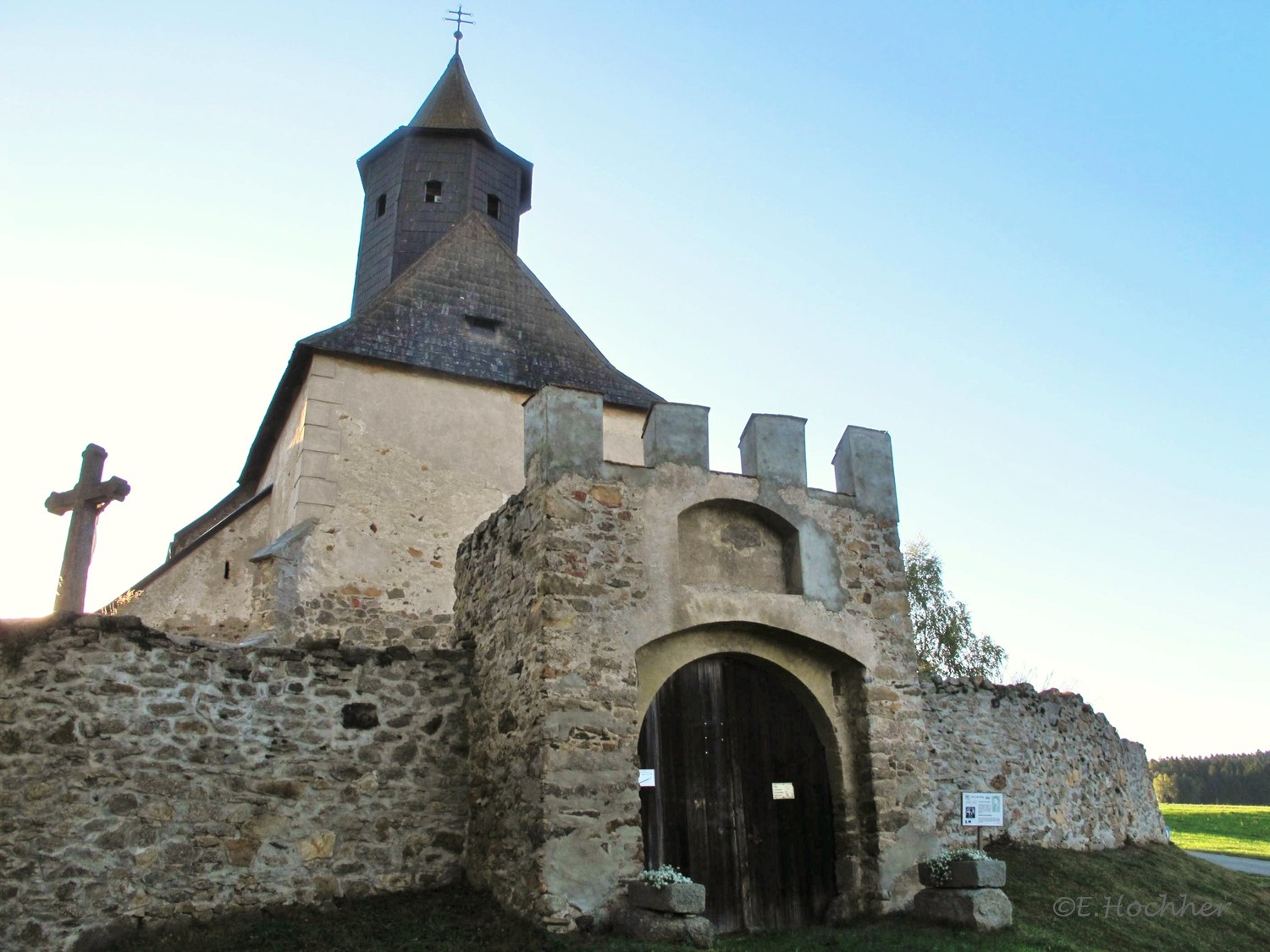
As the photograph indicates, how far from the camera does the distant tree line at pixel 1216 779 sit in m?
54.8

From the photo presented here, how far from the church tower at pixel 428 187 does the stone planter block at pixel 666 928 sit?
14.0m

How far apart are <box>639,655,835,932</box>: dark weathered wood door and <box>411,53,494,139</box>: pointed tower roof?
15.4m

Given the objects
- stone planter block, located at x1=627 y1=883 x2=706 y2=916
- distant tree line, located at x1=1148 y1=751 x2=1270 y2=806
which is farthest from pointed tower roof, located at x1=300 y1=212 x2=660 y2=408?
distant tree line, located at x1=1148 y1=751 x2=1270 y2=806

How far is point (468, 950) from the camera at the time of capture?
6441mm

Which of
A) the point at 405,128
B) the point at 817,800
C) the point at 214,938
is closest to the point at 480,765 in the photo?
the point at 214,938

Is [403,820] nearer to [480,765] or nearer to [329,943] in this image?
[480,765]

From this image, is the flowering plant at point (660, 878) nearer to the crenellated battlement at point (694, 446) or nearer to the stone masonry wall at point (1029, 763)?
the crenellated battlement at point (694, 446)

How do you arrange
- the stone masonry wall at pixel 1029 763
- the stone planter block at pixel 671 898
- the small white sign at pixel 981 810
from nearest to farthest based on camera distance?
the stone planter block at pixel 671 898 → the small white sign at pixel 981 810 → the stone masonry wall at pixel 1029 763

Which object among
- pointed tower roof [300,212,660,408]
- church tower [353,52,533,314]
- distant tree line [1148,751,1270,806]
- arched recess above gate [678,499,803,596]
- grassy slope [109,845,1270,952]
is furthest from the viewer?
distant tree line [1148,751,1270,806]

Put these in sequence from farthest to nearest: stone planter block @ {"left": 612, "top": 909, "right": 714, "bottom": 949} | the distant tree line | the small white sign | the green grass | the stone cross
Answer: the distant tree line, the green grass, the small white sign, the stone cross, stone planter block @ {"left": 612, "top": 909, "right": 714, "bottom": 949}

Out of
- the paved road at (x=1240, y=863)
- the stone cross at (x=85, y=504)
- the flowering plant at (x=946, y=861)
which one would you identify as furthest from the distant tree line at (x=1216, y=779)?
the stone cross at (x=85, y=504)

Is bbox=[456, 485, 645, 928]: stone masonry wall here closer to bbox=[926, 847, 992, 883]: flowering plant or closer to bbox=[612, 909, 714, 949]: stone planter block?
bbox=[612, 909, 714, 949]: stone planter block

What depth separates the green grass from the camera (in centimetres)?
2303

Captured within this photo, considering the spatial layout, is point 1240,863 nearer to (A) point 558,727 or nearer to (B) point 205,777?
(A) point 558,727
